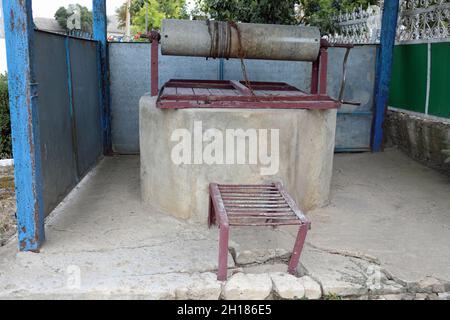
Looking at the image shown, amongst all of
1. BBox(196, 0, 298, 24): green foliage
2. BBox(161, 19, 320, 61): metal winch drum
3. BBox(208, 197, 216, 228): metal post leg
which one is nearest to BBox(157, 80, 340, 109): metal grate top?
BBox(161, 19, 320, 61): metal winch drum

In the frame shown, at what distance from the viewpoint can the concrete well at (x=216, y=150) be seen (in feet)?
13.4

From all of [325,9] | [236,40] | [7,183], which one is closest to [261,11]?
[325,9]

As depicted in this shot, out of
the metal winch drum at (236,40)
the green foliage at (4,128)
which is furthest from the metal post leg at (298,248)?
the green foliage at (4,128)

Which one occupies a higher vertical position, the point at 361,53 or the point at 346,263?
the point at 361,53

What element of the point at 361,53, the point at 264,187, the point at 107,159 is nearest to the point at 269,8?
the point at 361,53

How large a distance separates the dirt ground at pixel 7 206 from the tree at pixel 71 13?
99.6ft

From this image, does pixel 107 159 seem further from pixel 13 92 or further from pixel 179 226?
pixel 13 92

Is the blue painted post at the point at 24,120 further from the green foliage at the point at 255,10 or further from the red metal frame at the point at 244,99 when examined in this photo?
the green foliage at the point at 255,10

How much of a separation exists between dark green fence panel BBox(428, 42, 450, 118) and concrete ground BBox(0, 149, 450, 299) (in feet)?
4.08

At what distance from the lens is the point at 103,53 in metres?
6.43

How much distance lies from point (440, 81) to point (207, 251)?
13.0 ft

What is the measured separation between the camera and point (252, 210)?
3.53m

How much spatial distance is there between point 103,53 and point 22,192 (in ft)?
11.3
